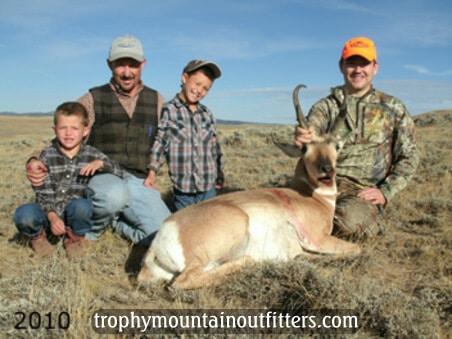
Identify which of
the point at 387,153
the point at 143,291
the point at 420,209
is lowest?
the point at 143,291

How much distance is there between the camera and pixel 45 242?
193 inches

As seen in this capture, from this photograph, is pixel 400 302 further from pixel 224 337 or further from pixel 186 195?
pixel 186 195

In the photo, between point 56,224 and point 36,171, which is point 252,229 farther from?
point 36,171

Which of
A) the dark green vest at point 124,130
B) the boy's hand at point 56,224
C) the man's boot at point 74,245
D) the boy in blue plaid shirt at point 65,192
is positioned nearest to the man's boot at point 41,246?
the boy in blue plaid shirt at point 65,192

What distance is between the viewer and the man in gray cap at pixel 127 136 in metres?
5.21

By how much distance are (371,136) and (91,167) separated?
12.5 ft

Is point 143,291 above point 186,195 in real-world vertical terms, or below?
below

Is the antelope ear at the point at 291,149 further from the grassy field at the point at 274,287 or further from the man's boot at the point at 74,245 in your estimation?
the man's boot at the point at 74,245

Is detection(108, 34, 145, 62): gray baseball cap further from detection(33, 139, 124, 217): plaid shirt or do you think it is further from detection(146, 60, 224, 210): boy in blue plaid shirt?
detection(33, 139, 124, 217): plaid shirt

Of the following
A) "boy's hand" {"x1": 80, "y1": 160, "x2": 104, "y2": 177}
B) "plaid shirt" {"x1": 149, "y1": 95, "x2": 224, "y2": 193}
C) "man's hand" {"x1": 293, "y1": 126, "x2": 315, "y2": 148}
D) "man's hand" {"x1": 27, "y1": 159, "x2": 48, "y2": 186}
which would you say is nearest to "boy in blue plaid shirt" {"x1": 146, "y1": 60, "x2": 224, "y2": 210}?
"plaid shirt" {"x1": 149, "y1": 95, "x2": 224, "y2": 193}

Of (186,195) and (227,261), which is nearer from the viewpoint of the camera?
(227,261)

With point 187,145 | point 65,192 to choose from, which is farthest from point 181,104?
point 65,192

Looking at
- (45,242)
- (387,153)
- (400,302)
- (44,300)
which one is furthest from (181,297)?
(387,153)

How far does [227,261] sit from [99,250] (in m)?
1.83
